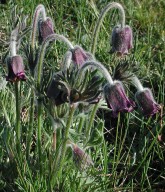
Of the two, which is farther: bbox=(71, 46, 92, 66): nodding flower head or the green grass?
the green grass

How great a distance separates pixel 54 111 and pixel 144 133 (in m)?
0.69

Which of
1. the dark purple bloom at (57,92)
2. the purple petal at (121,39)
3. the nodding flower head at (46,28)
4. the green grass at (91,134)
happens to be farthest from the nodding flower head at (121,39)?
the dark purple bloom at (57,92)

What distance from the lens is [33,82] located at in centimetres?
157

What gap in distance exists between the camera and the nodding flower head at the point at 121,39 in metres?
1.73

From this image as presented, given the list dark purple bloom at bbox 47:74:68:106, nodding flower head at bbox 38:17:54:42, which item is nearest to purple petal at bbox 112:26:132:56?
nodding flower head at bbox 38:17:54:42

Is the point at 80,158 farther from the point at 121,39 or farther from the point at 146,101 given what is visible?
the point at 121,39

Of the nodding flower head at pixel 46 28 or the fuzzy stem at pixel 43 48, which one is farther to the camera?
the nodding flower head at pixel 46 28

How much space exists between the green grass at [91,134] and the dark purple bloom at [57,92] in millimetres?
73

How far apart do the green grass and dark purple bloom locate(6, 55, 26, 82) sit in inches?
3.0

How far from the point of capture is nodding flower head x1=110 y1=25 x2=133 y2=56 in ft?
5.68

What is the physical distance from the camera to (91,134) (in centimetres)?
182

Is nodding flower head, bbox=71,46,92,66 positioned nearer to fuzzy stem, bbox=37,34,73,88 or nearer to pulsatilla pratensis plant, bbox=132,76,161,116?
fuzzy stem, bbox=37,34,73,88

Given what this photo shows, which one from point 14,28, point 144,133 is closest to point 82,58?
point 14,28

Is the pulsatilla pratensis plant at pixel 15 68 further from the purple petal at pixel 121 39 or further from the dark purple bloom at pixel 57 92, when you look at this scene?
the purple petal at pixel 121 39
